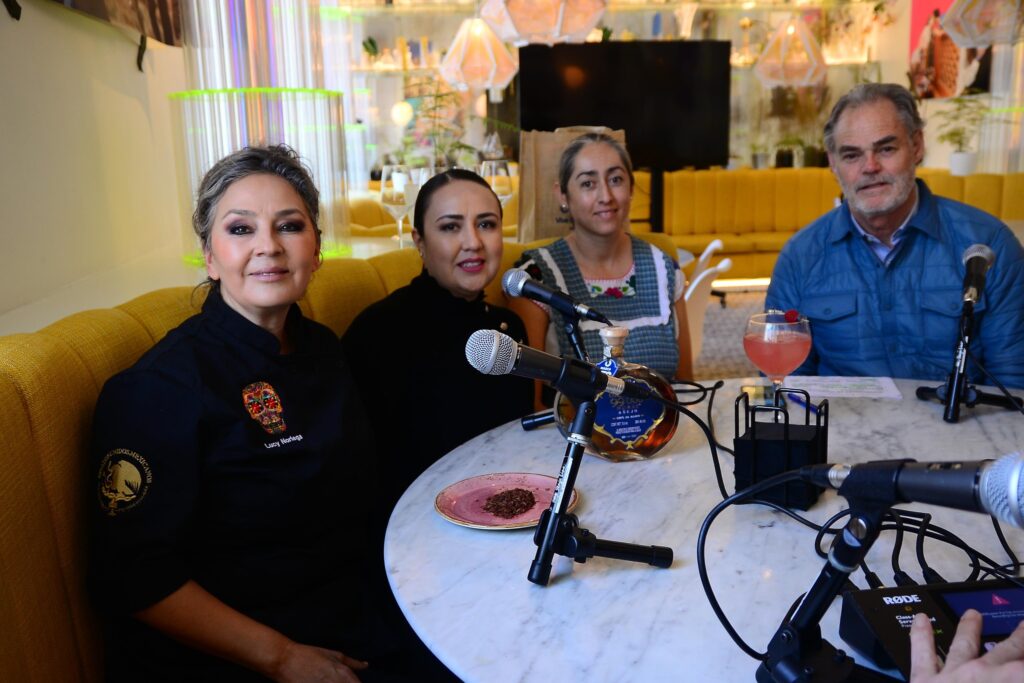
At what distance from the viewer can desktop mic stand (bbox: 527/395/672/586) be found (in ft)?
3.20

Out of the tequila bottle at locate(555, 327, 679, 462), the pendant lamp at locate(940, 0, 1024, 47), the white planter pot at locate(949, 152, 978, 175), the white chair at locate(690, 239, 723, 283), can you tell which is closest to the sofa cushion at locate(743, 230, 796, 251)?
the white planter pot at locate(949, 152, 978, 175)

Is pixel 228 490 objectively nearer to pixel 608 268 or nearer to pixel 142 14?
pixel 608 268

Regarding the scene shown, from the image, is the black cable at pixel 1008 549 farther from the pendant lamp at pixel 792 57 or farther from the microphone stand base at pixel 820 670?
the pendant lamp at pixel 792 57

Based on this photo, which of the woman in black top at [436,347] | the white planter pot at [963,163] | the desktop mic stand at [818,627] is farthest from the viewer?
the white planter pot at [963,163]

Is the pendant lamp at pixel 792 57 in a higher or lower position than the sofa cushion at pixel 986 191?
higher

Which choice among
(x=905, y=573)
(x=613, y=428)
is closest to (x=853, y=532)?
(x=905, y=573)

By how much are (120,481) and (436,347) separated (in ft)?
2.97

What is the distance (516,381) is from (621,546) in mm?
1013

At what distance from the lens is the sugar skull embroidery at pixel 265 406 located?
1.36 meters

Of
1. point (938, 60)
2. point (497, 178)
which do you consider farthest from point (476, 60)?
point (938, 60)

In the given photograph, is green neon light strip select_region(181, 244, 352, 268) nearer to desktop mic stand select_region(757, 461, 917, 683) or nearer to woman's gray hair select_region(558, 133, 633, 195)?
woman's gray hair select_region(558, 133, 633, 195)

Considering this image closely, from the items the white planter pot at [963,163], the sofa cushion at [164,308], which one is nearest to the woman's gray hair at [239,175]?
the sofa cushion at [164,308]

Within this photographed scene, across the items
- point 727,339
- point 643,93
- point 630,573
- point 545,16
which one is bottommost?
point 727,339

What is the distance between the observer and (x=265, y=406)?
4.52ft
